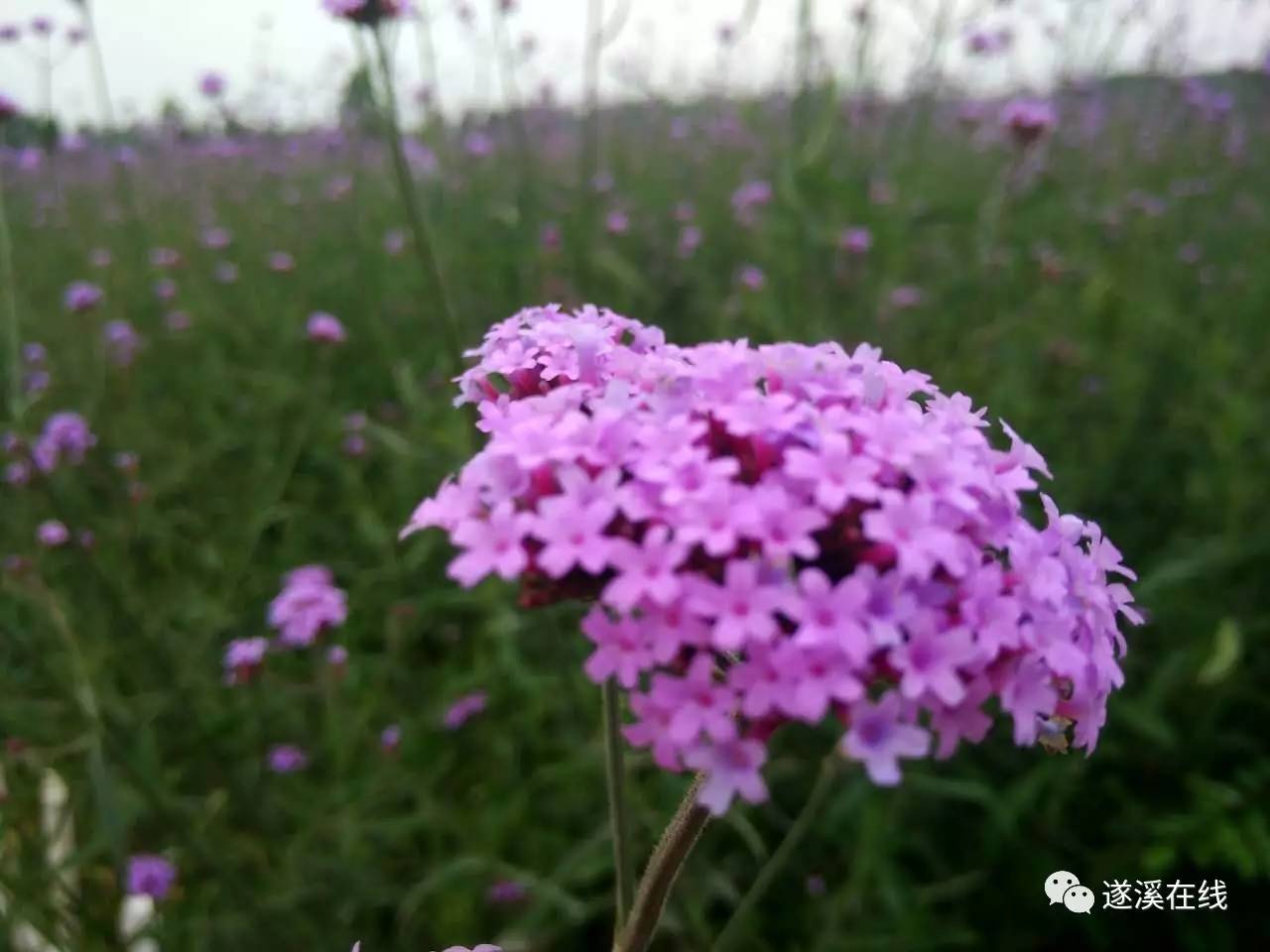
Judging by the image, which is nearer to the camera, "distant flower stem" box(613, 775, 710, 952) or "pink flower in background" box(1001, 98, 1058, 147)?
"distant flower stem" box(613, 775, 710, 952)

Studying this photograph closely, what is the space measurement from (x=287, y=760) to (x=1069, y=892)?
130 centimetres

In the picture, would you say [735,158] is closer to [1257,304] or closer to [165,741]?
[1257,304]

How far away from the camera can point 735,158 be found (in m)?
5.18

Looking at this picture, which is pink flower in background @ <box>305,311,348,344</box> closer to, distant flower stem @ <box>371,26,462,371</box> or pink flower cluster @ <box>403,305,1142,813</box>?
distant flower stem @ <box>371,26,462,371</box>

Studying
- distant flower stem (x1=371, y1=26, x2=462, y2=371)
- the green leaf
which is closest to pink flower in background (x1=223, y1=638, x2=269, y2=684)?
distant flower stem (x1=371, y1=26, x2=462, y2=371)

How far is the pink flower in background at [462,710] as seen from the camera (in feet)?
6.23

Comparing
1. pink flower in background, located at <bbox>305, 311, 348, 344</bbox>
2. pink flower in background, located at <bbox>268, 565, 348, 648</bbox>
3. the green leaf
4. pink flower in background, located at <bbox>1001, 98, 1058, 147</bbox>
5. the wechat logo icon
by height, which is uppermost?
pink flower in background, located at <bbox>1001, 98, 1058, 147</bbox>

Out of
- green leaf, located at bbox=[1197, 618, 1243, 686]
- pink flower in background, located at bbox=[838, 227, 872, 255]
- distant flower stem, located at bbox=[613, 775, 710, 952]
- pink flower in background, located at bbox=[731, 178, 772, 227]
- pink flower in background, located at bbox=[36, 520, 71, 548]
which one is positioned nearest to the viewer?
distant flower stem, located at bbox=[613, 775, 710, 952]

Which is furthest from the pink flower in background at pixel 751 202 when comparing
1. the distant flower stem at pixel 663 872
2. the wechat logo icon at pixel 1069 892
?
the distant flower stem at pixel 663 872

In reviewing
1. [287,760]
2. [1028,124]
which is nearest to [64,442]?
[287,760]

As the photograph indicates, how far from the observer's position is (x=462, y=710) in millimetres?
1903

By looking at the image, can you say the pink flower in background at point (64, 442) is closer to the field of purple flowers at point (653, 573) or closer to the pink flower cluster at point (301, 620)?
the field of purple flowers at point (653, 573)

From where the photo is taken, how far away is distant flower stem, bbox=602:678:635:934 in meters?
0.77

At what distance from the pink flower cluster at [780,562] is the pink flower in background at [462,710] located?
1.30 m
